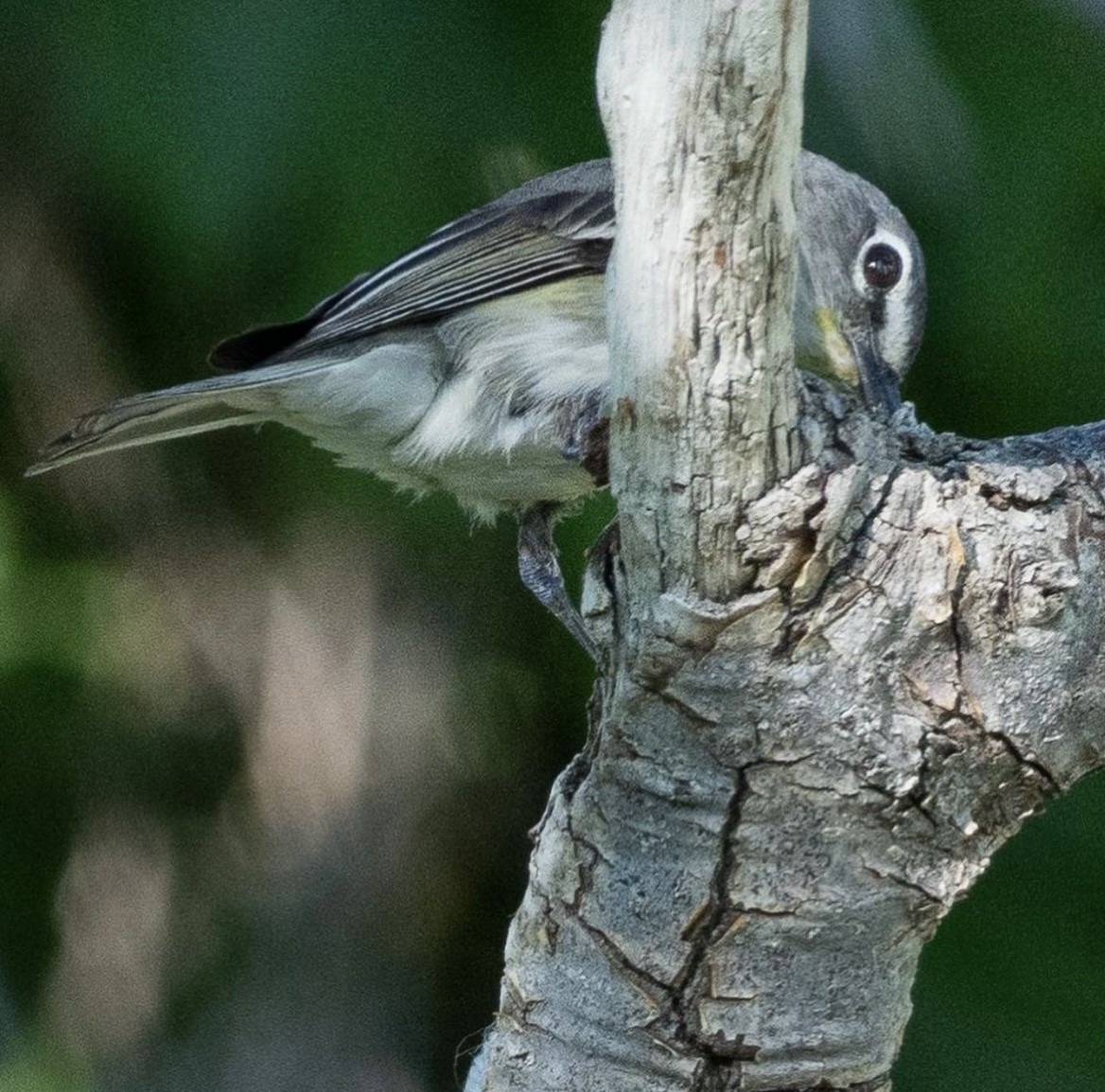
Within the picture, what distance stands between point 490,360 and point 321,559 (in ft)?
3.25

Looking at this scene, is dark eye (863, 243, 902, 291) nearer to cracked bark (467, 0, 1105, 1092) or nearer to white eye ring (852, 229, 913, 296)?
white eye ring (852, 229, 913, 296)

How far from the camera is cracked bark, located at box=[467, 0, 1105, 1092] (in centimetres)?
208

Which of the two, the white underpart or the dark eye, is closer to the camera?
the white underpart

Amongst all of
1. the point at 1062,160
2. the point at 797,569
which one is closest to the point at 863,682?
the point at 797,569

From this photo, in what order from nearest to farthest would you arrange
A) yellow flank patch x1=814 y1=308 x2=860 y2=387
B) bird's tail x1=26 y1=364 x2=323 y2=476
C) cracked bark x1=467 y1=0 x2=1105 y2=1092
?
cracked bark x1=467 y1=0 x2=1105 y2=1092 → bird's tail x1=26 y1=364 x2=323 y2=476 → yellow flank patch x1=814 y1=308 x2=860 y2=387

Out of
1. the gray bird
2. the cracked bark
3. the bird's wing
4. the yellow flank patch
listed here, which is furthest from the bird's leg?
the cracked bark

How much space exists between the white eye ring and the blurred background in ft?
0.28

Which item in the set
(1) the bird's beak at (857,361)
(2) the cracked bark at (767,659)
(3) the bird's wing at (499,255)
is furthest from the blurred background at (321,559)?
(2) the cracked bark at (767,659)

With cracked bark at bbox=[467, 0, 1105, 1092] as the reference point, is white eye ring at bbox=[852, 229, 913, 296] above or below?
above

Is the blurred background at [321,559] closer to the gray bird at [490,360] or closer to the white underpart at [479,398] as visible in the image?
the gray bird at [490,360]

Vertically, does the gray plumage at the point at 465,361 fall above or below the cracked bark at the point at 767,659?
above

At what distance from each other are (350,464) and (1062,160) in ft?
5.27

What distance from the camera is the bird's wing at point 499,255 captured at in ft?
11.7

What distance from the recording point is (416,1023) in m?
4.57
